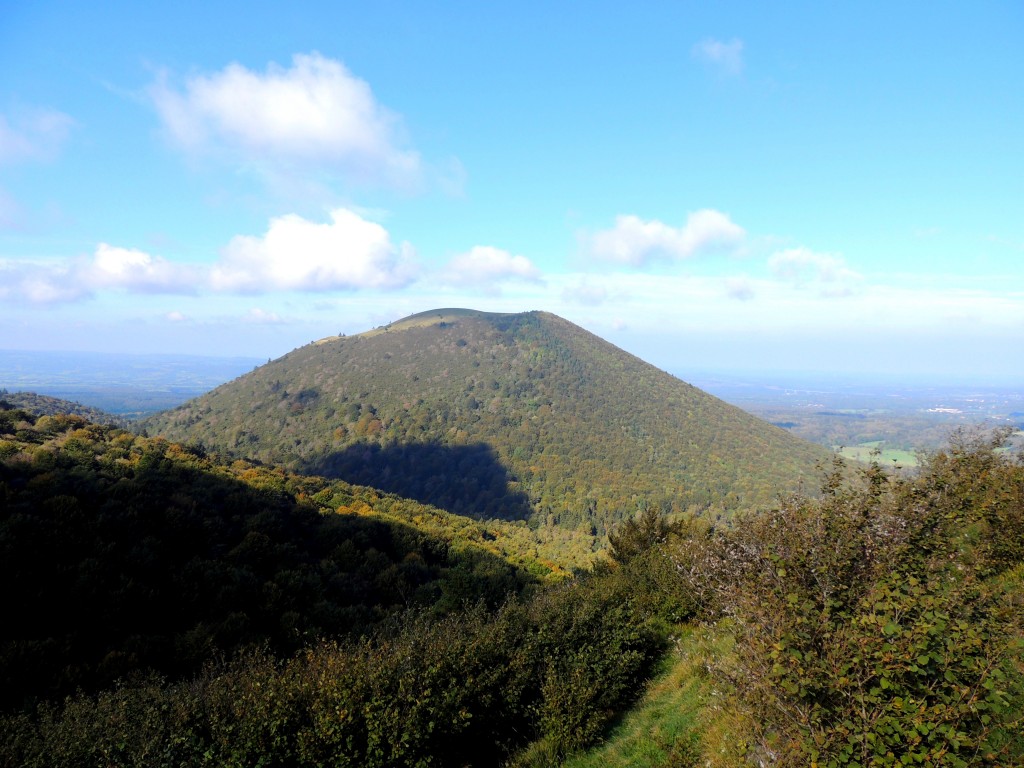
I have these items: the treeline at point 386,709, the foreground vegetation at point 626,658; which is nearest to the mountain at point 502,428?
the foreground vegetation at point 626,658

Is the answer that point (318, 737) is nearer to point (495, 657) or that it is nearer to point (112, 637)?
point (495, 657)

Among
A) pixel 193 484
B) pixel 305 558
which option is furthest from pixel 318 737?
pixel 193 484

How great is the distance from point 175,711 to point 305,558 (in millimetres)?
14425

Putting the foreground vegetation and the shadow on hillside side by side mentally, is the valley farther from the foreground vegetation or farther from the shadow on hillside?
the shadow on hillside

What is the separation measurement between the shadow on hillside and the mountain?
314mm

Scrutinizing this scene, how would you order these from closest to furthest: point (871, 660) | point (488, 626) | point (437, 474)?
point (871, 660), point (488, 626), point (437, 474)

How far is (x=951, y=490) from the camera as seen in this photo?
29.3 feet

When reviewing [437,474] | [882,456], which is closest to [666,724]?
[437,474]

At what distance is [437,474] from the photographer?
10031cm

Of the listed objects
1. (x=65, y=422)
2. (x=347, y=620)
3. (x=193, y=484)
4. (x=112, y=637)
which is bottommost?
(x=347, y=620)

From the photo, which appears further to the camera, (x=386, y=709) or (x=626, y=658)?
(x=626, y=658)

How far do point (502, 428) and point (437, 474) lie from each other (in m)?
22.3

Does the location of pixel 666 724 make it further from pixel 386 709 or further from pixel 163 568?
pixel 163 568

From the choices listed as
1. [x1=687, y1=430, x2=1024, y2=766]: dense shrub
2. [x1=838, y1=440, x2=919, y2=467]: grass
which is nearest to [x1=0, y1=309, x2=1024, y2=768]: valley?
[x1=687, y1=430, x2=1024, y2=766]: dense shrub
